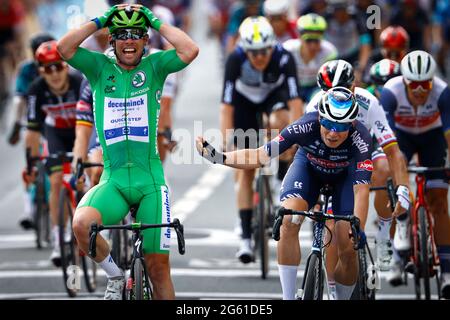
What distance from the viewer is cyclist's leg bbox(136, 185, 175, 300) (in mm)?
9672

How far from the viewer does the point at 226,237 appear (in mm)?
15328

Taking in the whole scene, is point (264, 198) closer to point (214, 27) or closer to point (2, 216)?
point (2, 216)

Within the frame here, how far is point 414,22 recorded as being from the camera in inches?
871

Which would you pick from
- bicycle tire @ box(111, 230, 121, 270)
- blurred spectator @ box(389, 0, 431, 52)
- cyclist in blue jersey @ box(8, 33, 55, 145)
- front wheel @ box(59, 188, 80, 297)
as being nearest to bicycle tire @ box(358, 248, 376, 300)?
bicycle tire @ box(111, 230, 121, 270)

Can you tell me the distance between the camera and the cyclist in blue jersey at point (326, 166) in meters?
9.92

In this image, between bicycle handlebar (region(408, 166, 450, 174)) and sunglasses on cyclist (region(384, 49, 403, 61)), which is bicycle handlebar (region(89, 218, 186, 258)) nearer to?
bicycle handlebar (region(408, 166, 450, 174))

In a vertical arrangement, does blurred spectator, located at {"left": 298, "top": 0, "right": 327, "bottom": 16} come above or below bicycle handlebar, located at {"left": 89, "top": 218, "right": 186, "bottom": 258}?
above

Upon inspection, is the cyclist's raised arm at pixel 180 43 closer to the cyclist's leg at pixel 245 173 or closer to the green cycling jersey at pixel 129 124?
the green cycling jersey at pixel 129 124

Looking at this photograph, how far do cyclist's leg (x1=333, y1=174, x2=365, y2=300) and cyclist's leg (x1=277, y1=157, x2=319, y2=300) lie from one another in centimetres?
20

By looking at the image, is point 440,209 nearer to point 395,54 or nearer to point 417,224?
point 417,224

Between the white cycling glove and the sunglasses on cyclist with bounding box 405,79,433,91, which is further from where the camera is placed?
the sunglasses on cyclist with bounding box 405,79,433,91

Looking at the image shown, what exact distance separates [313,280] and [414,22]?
1309cm
